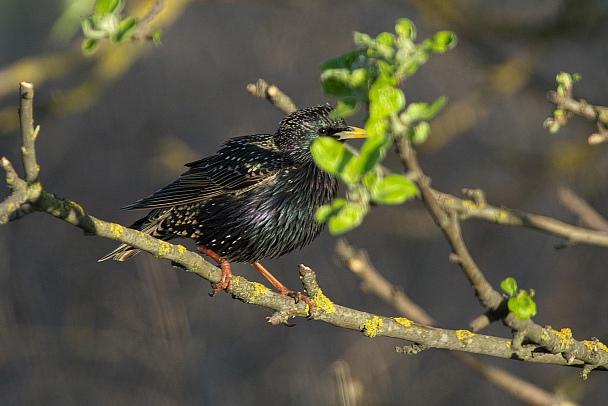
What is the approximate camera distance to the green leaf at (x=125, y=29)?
6.59 ft

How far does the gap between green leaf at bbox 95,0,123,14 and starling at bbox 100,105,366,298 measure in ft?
4.78

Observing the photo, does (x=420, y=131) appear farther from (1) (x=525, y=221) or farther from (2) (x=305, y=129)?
(2) (x=305, y=129)

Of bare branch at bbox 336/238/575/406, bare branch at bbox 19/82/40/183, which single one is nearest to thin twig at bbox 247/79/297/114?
bare branch at bbox 336/238/575/406

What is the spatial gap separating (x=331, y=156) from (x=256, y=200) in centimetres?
215

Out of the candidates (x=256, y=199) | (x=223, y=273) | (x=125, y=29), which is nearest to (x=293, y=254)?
(x=256, y=199)

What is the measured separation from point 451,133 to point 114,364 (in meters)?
3.25

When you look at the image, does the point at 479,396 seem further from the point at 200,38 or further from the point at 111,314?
the point at 200,38

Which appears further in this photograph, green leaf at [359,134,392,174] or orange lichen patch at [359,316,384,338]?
orange lichen patch at [359,316,384,338]

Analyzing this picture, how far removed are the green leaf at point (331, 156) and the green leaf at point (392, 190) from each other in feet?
0.22

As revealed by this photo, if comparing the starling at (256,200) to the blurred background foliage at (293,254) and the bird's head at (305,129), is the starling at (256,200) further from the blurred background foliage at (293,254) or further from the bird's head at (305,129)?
the blurred background foliage at (293,254)

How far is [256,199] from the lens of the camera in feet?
11.6

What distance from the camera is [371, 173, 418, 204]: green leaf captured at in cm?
141

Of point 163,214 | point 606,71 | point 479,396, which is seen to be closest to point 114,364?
point 479,396

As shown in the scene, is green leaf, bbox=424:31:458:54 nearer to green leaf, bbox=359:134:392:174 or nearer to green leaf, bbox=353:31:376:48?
green leaf, bbox=353:31:376:48
